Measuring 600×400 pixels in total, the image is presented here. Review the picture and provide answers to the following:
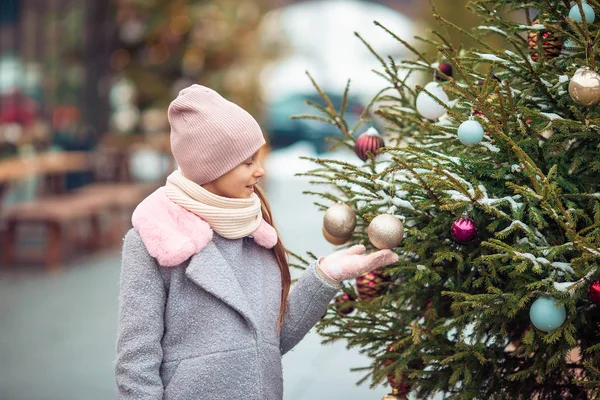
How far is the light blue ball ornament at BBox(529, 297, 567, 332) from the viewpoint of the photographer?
2.14 meters

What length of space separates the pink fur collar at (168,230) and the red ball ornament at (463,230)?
2.34 feet


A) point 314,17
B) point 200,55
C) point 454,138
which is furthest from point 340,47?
point 454,138

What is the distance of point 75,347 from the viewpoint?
6.02m

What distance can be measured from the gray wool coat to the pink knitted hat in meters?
0.21

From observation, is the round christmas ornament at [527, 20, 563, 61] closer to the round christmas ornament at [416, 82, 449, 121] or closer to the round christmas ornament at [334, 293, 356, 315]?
the round christmas ornament at [416, 82, 449, 121]

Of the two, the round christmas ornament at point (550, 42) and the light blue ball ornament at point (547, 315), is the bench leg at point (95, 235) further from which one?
the light blue ball ornament at point (547, 315)

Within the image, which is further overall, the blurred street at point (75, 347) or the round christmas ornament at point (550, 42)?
the blurred street at point (75, 347)

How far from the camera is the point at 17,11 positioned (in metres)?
13.9

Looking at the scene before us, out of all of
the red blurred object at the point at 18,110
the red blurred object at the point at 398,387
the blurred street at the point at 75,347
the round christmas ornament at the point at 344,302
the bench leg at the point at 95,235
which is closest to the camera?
the red blurred object at the point at 398,387

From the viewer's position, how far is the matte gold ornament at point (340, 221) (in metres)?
2.59

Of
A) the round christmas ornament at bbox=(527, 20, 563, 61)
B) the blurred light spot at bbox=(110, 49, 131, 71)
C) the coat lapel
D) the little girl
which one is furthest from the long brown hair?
the blurred light spot at bbox=(110, 49, 131, 71)

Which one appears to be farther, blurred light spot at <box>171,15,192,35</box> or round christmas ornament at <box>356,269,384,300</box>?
blurred light spot at <box>171,15,192,35</box>

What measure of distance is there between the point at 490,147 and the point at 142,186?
1065 centimetres

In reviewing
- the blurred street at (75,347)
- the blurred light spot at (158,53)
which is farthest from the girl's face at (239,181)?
the blurred light spot at (158,53)
